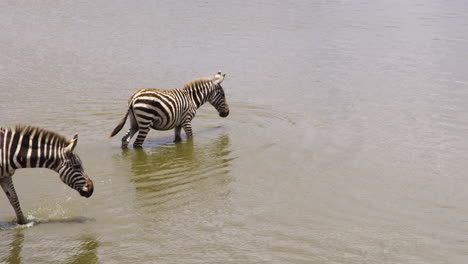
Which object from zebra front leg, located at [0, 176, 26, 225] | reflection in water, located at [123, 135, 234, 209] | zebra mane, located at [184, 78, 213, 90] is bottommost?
reflection in water, located at [123, 135, 234, 209]

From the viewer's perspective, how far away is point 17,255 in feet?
22.4

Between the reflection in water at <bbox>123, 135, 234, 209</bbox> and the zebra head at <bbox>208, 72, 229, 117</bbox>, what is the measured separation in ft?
2.93

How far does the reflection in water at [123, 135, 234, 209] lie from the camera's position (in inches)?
346

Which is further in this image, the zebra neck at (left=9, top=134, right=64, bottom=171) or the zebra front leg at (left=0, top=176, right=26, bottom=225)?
the zebra front leg at (left=0, top=176, right=26, bottom=225)

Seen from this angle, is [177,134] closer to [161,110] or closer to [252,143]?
[161,110]

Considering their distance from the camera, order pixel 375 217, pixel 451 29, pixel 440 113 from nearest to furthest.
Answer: pixel 375 217 < pixel 440 113 < pixel 451 29

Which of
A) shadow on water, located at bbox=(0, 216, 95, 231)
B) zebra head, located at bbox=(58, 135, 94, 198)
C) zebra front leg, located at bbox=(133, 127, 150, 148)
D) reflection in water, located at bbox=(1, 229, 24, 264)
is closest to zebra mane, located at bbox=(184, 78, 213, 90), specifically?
zebra front leg, located at bbox=(133, 127, 150, 148)

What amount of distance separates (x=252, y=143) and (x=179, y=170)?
6.05 ft

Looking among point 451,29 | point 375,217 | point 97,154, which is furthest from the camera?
point 451,29

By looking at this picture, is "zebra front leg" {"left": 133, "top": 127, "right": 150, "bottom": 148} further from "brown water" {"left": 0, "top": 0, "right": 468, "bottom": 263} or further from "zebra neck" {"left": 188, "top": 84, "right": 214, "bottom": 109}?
"zebra neck" {"left": 188, "top": 84, "right": 214, "bottom": 109}

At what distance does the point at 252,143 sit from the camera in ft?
36.9

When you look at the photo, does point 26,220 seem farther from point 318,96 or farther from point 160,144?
point 318,96

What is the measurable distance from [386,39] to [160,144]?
10951 millimetres

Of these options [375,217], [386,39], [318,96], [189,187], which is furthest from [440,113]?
A: [386,39]
